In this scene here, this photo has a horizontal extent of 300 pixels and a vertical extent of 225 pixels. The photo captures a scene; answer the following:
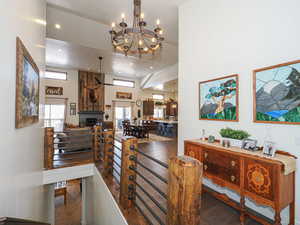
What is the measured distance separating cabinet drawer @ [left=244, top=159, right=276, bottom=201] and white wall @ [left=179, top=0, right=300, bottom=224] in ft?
1.41

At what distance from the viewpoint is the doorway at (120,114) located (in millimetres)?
10820

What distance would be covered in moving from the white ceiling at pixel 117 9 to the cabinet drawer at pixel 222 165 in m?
3.33

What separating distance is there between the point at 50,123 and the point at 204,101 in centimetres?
934

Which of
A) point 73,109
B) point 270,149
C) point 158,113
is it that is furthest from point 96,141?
point 158,113

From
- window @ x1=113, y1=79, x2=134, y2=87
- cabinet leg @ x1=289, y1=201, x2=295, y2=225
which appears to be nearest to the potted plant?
cabinet leg @ x1=289, y1=201, x2=295, y2=225

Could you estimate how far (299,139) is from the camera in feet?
5.32

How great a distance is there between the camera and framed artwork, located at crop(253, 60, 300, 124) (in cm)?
164

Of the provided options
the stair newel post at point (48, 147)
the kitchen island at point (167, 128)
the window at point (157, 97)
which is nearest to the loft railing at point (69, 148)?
the stair newel post at point (48, 147)

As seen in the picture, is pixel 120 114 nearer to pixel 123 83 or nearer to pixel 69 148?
pixel 123 83

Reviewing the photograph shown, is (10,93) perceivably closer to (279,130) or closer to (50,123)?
(279,130)

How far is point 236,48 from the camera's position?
7.27ft

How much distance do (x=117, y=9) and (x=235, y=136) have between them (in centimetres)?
385

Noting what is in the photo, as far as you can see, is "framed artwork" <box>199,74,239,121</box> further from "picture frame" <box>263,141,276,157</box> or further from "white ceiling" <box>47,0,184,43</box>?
"white ceiling" <box>47,0,184,43</box>

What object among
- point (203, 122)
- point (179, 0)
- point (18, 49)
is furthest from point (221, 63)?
point (18, 49)
